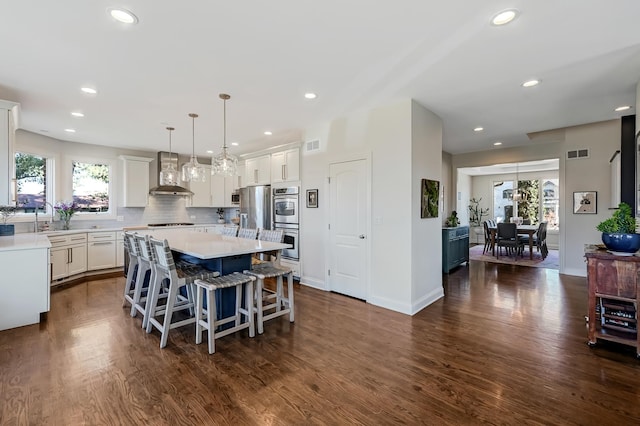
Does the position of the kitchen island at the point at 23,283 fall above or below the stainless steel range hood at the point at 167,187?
below

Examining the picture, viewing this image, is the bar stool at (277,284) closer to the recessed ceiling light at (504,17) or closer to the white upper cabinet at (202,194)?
the recessed ceiling light at (504,17)

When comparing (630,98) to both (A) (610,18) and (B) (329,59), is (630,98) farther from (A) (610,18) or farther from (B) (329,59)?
(B) (329,59)

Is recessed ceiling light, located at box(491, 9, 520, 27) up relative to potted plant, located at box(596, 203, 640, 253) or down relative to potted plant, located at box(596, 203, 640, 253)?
up

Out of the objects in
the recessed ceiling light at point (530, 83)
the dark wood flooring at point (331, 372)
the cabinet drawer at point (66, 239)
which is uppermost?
the recessed ceiling light at point (530, 83)

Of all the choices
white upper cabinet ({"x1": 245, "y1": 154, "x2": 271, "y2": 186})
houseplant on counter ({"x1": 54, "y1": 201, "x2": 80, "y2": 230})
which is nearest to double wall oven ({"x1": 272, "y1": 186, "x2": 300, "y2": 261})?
white upper cabinet ({"x1": 245, "y1": 154, "x2": 271, "y2": 186})

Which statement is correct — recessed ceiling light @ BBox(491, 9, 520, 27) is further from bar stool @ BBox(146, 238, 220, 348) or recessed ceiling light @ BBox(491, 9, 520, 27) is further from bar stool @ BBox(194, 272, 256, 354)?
bar stool @ BBox(146, 238, 220, 348)

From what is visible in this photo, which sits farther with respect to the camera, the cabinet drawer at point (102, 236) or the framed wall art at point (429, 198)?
the cabinet drawer at point (102, 236)

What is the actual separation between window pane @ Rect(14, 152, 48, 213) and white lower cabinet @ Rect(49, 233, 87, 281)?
862 millimetres

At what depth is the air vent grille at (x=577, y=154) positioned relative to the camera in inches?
213

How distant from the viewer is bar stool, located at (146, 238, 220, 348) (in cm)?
277

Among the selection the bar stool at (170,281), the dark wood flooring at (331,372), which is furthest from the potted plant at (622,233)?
the bar stool at (170,281)

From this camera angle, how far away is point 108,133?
17.2ft

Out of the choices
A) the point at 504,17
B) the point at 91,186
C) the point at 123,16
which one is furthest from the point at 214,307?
the point at 91,186

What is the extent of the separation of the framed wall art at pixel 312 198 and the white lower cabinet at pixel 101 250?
404 centimetres
